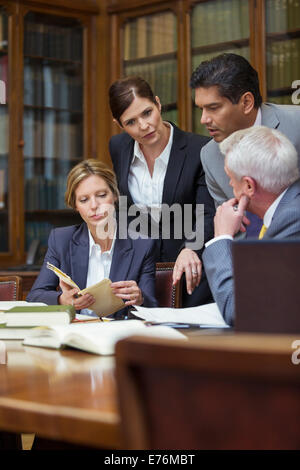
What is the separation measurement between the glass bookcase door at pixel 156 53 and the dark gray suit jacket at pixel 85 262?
2.24 m

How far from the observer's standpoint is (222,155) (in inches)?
99.7

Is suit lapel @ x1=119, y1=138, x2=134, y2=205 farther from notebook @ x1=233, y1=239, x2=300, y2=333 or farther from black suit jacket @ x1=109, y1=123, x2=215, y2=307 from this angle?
notebook @ x1=233, y1=239, x2=300, y2=333

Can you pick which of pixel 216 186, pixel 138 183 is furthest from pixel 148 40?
pixel 216 186

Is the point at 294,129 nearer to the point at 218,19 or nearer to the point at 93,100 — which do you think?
the point at 218,19

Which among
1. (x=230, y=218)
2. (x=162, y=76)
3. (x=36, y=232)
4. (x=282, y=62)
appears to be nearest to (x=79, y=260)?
(x=230, y=218)

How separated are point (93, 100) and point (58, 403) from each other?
4336mm

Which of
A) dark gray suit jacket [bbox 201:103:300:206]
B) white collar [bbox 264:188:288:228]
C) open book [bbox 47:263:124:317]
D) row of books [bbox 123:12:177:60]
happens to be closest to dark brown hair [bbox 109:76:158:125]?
dark gray suit jacket [bbox 201:103:300:206]

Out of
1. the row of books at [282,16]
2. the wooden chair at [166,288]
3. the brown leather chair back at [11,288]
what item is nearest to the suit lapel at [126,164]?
the wooden chair at [166,288]

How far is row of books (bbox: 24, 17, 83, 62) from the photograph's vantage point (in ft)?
15.7

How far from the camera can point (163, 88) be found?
4762 millimetres

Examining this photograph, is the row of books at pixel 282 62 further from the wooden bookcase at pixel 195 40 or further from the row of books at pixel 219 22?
the row of books at pixel 219 22

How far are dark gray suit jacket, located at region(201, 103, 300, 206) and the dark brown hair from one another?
1.27ft

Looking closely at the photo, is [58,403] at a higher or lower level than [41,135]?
lower

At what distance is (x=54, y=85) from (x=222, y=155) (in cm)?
276
